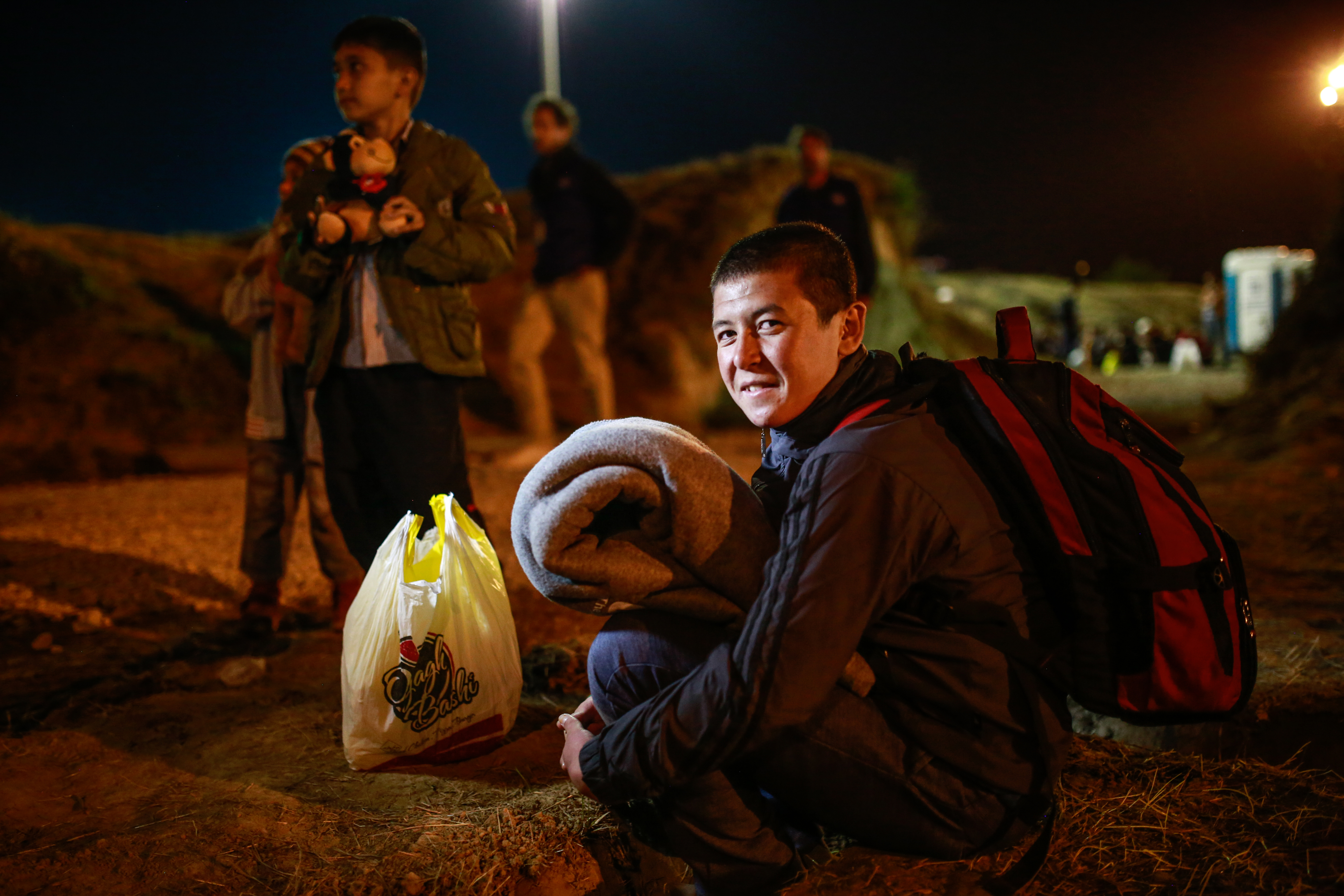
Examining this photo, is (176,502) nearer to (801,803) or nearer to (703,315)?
(801,803)

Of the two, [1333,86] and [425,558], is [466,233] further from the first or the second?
[1333,86]

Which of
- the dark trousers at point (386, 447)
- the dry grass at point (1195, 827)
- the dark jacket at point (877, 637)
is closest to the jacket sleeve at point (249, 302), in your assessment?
the dark trousers at point (386, 447)

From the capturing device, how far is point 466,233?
276cm

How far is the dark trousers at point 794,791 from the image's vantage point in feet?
4.67

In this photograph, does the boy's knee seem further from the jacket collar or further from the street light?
the street light

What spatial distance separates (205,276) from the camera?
1070cm

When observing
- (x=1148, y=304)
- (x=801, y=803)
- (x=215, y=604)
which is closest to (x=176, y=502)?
→ (x=215, y=604)

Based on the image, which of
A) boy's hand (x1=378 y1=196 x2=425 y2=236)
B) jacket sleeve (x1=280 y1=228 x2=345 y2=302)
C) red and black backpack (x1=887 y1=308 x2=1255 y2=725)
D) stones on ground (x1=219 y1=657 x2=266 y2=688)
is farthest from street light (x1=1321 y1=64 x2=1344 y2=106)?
stones on ground (x1=219 y1=657 x2=266 y2=688)

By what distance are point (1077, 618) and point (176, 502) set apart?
18.1 feet

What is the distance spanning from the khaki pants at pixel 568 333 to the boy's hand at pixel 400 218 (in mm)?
2868

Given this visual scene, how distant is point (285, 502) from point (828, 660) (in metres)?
2.70

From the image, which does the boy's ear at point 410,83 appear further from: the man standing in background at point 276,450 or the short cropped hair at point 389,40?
the man standing in background at point 276,450

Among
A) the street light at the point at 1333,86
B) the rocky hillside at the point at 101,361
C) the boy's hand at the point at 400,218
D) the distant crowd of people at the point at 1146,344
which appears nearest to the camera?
the boy's hand at the point at 400,218

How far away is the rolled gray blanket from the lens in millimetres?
1414
